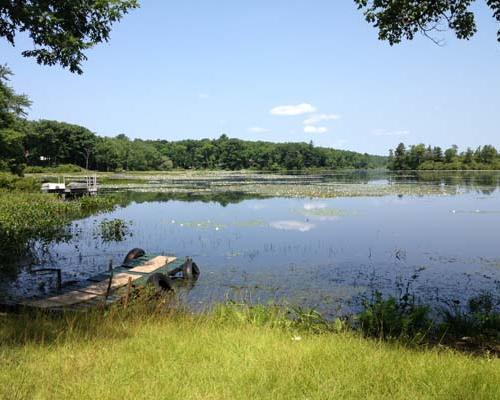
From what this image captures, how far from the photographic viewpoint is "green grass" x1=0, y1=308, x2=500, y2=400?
446cm

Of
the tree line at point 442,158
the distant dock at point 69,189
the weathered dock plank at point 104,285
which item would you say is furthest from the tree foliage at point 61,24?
the tree line at point 442,158

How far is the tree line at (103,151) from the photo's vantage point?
150 ft

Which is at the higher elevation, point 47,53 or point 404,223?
point 47,53

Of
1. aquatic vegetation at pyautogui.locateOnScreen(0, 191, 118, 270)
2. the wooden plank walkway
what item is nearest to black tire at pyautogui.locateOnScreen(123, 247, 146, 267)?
the wooden plank walkway

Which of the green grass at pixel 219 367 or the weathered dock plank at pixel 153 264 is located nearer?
the green grass at pixel 219 367

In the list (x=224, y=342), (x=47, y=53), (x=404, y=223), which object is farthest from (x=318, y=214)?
(x=224, y=342)

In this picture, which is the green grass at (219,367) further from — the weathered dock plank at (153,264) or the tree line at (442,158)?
the tree line at (442,158)

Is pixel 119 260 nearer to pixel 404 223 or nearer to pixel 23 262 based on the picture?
pixel 23 262

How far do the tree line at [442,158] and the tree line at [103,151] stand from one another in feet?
136

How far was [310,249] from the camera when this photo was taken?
68.3 feet

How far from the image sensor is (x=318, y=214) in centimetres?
3272

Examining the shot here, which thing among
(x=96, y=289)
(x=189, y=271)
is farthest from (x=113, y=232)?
(x=96, y=289)

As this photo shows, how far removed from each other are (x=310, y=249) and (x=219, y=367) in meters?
15.9

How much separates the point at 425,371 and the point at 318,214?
1093 inches
